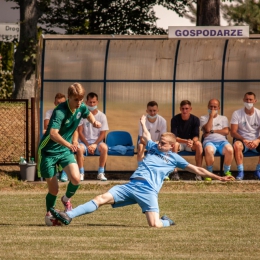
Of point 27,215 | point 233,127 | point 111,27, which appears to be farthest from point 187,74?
point 111,27

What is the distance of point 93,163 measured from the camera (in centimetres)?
1812

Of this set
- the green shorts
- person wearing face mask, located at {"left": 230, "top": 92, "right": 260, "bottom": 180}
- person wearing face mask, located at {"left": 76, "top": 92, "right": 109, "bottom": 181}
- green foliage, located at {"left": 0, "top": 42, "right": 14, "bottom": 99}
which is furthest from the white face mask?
green foliage, located at {"left": 0, "top": 42, "right": 14, "bottom": 99}

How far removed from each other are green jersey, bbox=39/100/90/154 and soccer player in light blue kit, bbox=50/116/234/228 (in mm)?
817

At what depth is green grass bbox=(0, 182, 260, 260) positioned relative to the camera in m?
8.96

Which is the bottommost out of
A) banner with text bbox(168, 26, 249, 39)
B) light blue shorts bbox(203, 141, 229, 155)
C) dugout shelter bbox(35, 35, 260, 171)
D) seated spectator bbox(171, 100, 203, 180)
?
light blue shorts bbox(203, 141, 229, 155)

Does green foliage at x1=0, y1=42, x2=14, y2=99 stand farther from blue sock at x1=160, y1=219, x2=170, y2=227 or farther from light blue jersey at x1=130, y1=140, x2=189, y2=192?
blue sock at x1=160, y1=219, x2=170, y2=227

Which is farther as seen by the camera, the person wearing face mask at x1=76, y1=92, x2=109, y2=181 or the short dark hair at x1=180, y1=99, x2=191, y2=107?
the short dark hair at x1=180, y1=99, x2=191, y2=107

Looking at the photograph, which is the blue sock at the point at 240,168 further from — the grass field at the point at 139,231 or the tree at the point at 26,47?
the tree at the point at 26,47

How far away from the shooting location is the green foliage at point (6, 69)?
29.6 m

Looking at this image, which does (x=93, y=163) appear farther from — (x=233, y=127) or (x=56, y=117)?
(x=56, y=117)

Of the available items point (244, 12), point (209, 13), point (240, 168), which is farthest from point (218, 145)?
point (244, 12)

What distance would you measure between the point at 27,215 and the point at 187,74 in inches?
283

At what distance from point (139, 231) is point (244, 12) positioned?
1115 inches

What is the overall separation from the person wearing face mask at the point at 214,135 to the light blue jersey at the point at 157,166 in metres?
5.54
